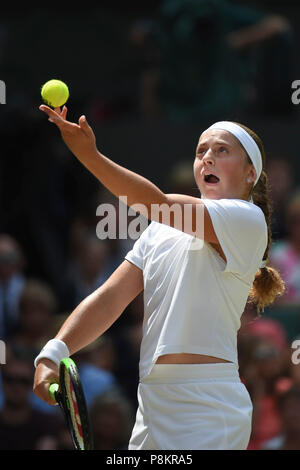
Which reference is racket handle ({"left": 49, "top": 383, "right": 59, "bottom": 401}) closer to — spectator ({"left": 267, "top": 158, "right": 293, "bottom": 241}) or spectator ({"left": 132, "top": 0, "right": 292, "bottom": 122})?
spectator ({"left": 267, "top": 158, "right": 293, "bottom": 241})

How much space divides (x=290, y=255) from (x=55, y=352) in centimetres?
366

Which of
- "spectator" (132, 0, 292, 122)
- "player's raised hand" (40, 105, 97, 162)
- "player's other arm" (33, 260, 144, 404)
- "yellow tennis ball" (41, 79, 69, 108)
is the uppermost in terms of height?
"spectator" (132, 0, 292, 122)

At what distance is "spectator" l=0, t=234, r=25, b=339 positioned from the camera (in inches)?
272

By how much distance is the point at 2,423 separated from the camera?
20.0 feet

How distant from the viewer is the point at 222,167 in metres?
3.77

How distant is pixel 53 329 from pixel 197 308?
3133mm

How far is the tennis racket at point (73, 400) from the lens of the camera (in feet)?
11.5

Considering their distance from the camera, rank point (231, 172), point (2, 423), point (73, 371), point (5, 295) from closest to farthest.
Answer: point (73, 371)
point (231, 172)
point (2, 423)
point (5, 295)

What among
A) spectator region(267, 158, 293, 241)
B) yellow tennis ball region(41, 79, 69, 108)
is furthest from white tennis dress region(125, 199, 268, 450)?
spectator region(267, 158, 293, 241)

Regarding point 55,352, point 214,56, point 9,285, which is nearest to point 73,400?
point 55,352

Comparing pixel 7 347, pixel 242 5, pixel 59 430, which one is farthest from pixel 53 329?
pixel 242 5

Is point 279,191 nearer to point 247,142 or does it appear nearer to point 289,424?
point 289,424

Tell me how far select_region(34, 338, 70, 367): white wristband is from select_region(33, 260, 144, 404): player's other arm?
6 cm

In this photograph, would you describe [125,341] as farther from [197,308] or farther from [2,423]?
[197,308]
